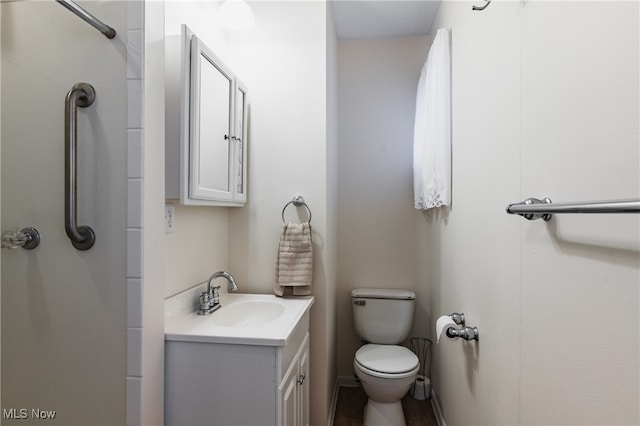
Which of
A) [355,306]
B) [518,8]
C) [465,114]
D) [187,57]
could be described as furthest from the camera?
[355,306]

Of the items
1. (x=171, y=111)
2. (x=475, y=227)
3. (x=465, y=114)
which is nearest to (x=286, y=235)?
(x=171, y=111)

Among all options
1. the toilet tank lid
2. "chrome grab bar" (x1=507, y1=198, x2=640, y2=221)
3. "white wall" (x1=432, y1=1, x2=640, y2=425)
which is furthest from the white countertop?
"chrome grab bar" (x1=507, y1=198, x2=640, y2=221)

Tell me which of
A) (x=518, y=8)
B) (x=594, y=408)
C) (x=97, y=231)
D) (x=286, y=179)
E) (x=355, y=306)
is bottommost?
(x=355, y=306)

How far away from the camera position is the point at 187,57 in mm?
1322

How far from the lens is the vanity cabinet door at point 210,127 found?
53.2 inches

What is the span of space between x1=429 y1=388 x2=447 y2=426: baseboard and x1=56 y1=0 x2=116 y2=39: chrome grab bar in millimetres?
2383

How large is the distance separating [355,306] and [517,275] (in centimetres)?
145

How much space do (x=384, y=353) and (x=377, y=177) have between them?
4.02ft

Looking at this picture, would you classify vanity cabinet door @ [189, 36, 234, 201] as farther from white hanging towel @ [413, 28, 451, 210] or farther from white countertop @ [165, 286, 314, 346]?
white hanging towel @ [413, 28, 451, 210]

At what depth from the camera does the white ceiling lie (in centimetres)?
208

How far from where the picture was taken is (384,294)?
228cm

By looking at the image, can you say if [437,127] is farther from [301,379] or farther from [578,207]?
[301,379]

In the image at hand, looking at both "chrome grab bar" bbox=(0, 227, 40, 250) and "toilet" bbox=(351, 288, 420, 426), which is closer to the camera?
"chrome grab bar" bbox=(0, 227, 40, 250)

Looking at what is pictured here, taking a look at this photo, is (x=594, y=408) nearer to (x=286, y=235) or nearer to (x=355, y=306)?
(x=286, y=235)
